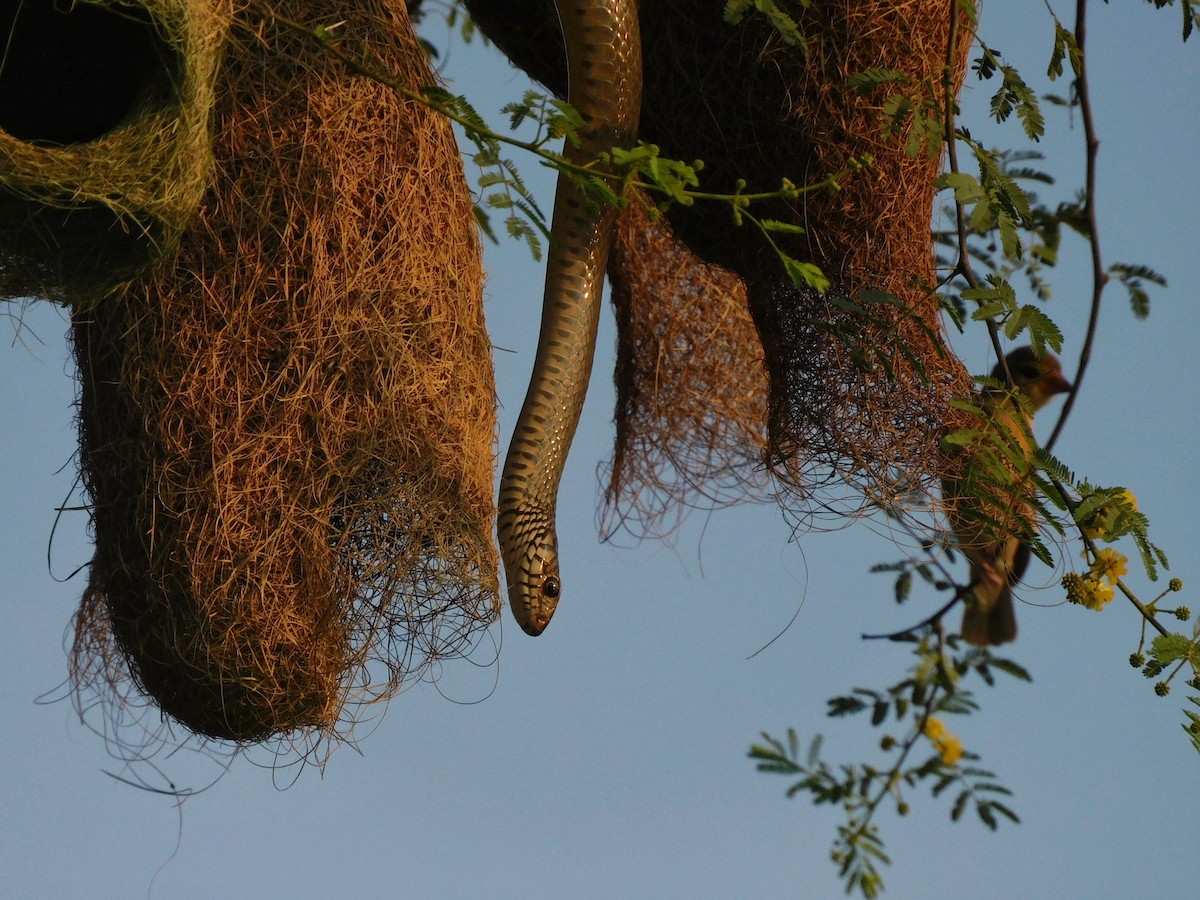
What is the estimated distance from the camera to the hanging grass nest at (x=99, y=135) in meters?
1.35

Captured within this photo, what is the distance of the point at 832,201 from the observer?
67.4 inches

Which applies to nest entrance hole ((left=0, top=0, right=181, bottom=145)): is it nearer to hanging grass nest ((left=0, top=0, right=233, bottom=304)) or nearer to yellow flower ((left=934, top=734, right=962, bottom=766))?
hanging grass nest ((left=0, top=0, right=233, bottom=304))

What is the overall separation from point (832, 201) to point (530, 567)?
0.45 metres

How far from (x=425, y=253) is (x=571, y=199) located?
0.16 m

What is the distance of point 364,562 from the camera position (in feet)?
5.25

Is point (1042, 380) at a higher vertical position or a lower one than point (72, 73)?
higher

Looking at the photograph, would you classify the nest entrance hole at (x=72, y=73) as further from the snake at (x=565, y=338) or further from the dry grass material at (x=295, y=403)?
the snake at (x=565, y=338)

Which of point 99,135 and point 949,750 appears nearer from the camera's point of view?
point 99,135

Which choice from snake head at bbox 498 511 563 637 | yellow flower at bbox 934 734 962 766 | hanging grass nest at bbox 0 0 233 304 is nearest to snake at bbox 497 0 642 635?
snake head at bbox 498 511 563 637

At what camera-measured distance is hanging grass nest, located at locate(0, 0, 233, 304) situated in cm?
135

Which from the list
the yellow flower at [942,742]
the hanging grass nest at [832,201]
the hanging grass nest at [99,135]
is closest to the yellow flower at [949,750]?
the yellow flower at [942,742]

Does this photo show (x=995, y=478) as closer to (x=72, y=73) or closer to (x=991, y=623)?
(x=72, y=73)

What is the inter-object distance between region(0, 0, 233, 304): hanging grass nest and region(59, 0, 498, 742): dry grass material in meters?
0.09

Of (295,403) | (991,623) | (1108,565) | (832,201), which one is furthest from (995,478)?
(991,623)
